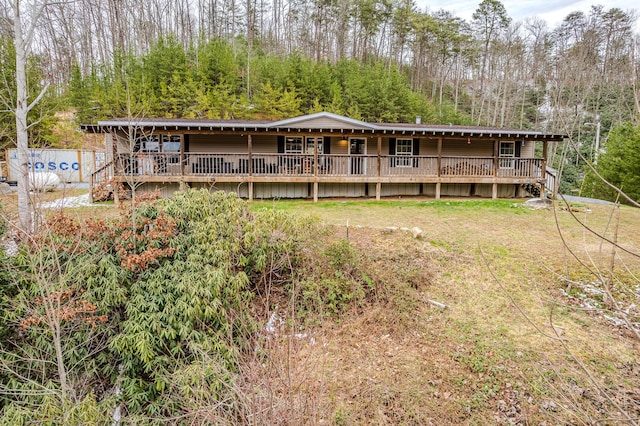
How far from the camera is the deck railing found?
13.7 metres

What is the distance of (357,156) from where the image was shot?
1422cm

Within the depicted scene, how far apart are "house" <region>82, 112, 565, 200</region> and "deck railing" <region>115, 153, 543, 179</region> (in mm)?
39

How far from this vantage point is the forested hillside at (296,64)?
22906mm

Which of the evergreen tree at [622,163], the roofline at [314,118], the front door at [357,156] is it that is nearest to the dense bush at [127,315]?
the roofline at [314,118]

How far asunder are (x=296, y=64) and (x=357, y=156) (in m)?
15.0

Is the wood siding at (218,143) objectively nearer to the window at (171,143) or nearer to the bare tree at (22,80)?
the window at (171,143)

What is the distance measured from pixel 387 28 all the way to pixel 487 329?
130 feet

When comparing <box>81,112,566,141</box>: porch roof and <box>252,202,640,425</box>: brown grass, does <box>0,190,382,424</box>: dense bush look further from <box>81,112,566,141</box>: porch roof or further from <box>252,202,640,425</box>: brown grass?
<box>81,112,566,141</box>: porch roof

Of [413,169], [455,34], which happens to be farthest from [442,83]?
[413,169]

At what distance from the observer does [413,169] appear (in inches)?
611

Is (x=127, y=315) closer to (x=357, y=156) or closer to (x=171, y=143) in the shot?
(x=357, y=156)

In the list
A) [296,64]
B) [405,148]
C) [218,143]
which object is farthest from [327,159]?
[296,64]

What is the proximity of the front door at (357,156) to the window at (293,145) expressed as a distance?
2.23 m

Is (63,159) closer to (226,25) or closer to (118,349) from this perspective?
(118,349)
